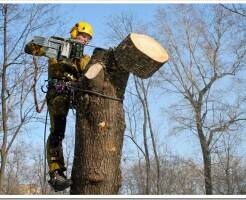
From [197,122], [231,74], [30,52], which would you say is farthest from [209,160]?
[30,52]

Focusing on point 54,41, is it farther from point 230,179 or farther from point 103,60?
point 230,179

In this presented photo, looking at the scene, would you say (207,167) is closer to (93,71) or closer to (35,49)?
(35,49)

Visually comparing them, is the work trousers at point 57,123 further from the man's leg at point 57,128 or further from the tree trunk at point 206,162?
the tree trunk at point 206,162

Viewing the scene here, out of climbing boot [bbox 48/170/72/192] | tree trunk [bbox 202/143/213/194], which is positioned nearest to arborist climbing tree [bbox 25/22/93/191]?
climbing boot [bbox 48/170/72/192]

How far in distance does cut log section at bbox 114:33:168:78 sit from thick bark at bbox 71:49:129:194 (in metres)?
0.10

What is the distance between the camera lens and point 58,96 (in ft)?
10.9

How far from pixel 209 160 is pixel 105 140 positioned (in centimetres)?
1645

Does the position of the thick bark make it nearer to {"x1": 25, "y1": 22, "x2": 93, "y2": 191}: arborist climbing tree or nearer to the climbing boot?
the climbing boot

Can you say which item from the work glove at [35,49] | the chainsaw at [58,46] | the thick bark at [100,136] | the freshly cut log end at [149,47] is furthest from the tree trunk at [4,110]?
the freshly cut log end at [149,47]

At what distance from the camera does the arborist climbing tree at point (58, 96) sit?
10.7 ft

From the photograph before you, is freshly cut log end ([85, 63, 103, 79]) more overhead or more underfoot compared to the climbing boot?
more overhead

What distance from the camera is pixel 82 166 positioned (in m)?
2.95

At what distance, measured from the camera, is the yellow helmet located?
3.68 m

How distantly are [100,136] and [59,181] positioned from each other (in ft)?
1.67
